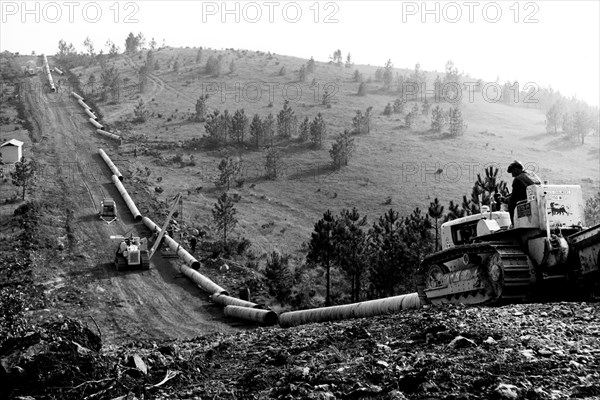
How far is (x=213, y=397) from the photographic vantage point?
9156 millimetres

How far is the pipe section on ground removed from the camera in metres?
31.6

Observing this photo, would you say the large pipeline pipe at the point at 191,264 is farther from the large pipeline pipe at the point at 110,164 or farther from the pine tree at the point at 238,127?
the pine tree at the point at 238,127

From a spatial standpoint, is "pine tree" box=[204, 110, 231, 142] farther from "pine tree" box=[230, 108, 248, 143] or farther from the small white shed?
the small white shed

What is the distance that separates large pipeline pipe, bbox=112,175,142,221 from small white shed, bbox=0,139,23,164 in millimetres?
10321

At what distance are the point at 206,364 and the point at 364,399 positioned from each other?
200 inches

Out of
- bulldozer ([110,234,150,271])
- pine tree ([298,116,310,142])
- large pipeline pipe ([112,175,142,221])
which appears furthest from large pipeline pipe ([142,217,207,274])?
pine tree ([298,116,310,142])

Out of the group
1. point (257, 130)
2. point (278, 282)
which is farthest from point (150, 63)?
point (278, 282)

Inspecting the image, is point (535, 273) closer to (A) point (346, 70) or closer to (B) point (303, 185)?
(B) point (303, 185)

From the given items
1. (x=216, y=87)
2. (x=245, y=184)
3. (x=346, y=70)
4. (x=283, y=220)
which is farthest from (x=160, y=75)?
(x=283, y=220)

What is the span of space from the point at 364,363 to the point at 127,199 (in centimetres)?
4842

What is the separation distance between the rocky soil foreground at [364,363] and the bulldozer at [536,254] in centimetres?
211

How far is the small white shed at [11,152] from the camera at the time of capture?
62844 millimetres

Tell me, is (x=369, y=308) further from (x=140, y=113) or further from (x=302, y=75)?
(x=302, y=75)

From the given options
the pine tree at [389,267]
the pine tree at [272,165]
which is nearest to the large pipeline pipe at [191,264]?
the pine tree at [389,267]
